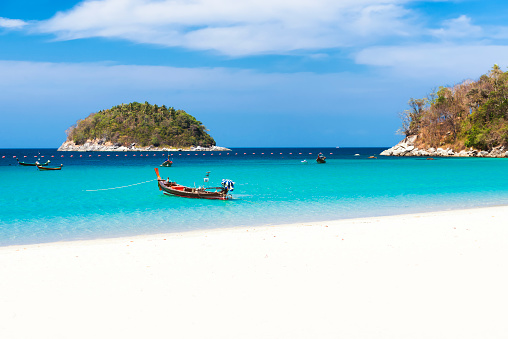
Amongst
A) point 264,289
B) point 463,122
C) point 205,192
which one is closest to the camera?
point 264,289

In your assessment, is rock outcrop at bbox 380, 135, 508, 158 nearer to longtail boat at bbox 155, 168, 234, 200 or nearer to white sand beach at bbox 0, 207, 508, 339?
longtail boat at bbox 155, 168, 234, 200

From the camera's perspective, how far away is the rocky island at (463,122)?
94.6 m

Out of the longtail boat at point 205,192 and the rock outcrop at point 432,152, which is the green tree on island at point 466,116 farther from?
the longtail boat at point 205,192

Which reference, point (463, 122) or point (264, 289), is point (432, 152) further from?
point (264, 289)

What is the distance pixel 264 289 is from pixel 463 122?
112m

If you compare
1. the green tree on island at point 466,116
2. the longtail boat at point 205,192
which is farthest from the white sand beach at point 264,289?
the green tree on island at point 466,116

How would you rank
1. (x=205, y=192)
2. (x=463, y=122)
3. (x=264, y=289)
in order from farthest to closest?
(x=463, y=122) < (x=205, y=192) < (x=264, y=289)

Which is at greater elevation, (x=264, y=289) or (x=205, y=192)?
(x=205, y=192)

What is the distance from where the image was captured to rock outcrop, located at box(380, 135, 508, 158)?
95213mm

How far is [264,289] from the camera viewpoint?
7.68 metres

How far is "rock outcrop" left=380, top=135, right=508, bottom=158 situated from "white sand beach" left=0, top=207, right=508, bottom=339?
95.3 metres

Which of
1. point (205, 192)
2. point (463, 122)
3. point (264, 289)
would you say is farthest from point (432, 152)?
point (264, 289)

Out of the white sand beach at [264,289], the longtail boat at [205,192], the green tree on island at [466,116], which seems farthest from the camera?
the green tree on island at [466,116]

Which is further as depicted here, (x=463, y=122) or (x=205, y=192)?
(x=463, y=122)
